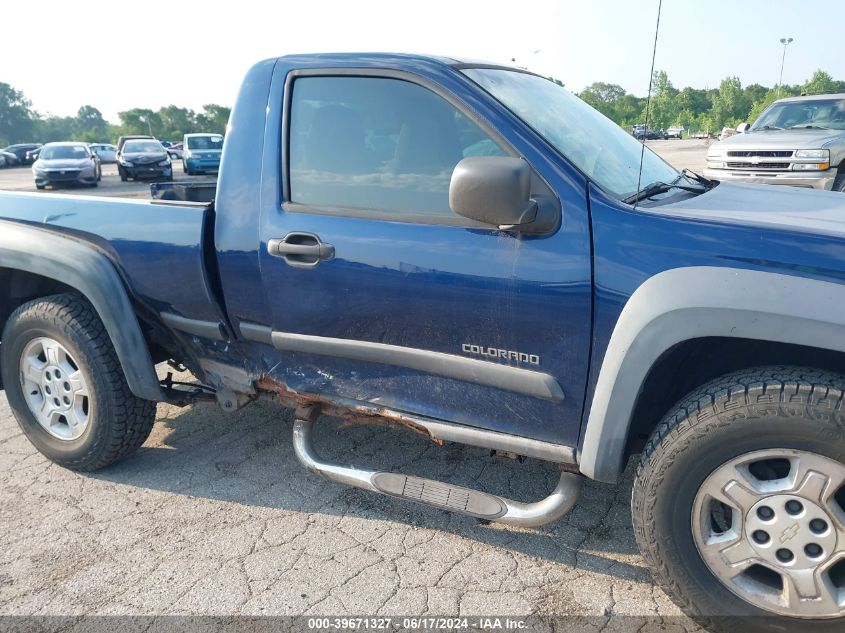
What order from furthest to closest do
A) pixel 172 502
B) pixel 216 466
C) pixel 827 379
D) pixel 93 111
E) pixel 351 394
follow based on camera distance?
1. pixel 93 111
2. pixel 216 466
3. pixel 172 502
4. pixel 351 394
5. pixel 827 379

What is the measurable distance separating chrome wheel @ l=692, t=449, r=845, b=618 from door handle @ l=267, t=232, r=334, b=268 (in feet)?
4.96

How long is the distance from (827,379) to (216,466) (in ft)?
8.74

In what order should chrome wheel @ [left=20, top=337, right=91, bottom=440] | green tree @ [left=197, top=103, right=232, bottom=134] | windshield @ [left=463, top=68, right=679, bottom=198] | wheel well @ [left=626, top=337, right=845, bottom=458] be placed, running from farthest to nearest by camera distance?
green tree @ [left=197, top=103, right=232, bottom=134] → chrome wheel @ [left=20, top=337, right=91, bottom=440] → windshield @ [left=463, top=68, right=679, bottom=198] → wheel well @ [left=626, top=337, right=845, bottom=458]

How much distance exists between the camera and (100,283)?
2844mm

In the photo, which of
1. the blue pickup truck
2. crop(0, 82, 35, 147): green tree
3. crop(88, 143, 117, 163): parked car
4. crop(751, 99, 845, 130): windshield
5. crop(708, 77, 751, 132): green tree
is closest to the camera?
the blue pickup truck

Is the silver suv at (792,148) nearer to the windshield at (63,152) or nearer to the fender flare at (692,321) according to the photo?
the fender flare at (692,321)

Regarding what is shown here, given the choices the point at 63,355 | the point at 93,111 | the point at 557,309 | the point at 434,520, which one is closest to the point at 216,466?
the point at 63,355

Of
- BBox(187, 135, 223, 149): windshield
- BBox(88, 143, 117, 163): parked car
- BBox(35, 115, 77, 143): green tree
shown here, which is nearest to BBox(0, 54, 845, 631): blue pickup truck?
BBox(187, 135, 223, 149): windshield

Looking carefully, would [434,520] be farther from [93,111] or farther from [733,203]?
[93,111]

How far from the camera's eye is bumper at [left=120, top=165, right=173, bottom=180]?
20.5 metres

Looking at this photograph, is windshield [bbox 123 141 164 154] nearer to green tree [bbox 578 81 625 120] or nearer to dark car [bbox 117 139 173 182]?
dark car [bbox 117 139 173 182]

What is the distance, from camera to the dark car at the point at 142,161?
20.4 metres

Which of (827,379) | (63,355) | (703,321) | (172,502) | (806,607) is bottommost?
(172,502)

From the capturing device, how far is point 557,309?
210cm
